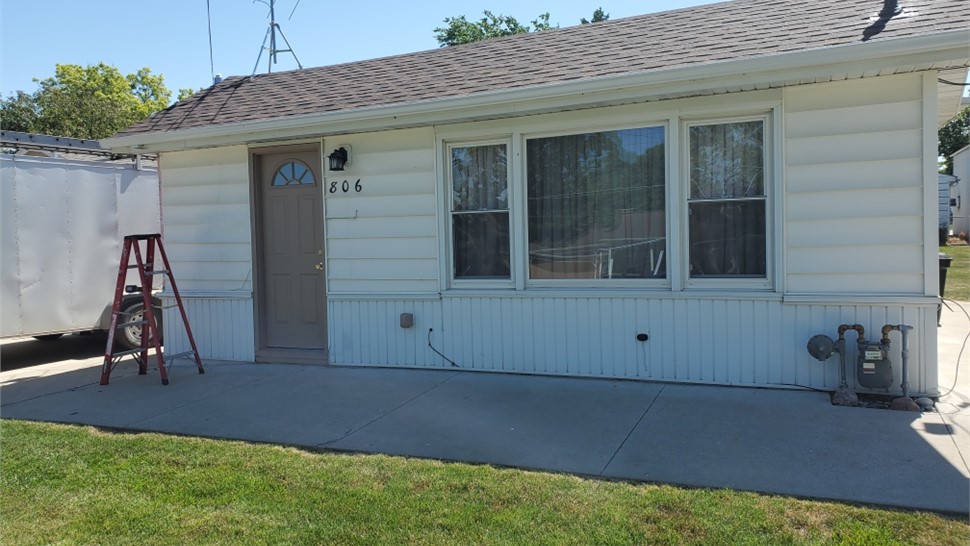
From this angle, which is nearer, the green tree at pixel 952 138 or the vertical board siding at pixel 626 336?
the vertical board siding at pixel 626 336

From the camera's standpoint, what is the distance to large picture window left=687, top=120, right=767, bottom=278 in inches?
230

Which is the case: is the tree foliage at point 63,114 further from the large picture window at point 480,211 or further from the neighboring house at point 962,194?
the neighboring house at point 962,194

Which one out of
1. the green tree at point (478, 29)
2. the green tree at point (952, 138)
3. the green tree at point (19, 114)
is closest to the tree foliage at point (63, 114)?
the green tree at point (19, 114)

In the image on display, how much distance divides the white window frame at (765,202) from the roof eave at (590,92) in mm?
483

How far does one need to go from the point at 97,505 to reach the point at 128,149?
5.70 m

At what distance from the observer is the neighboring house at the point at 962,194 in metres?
29.4

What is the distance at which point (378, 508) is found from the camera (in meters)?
3.53

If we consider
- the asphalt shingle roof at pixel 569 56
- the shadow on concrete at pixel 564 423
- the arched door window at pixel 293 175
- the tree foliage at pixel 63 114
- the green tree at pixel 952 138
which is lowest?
the shadow on concrete at pixel 564 423

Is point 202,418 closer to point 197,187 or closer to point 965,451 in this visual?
point 197,187

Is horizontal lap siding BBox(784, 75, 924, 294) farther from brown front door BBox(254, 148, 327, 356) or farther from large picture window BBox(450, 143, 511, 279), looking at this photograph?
brown front door BBox(254, 148, 327, 356)

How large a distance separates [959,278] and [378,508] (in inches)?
669

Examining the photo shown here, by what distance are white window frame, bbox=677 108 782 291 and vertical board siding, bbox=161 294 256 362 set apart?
4.98m

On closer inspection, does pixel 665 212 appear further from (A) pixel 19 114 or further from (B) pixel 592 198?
(A) pixel 19 114

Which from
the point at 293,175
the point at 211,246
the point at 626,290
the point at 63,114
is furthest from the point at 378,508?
the point at 63,114
